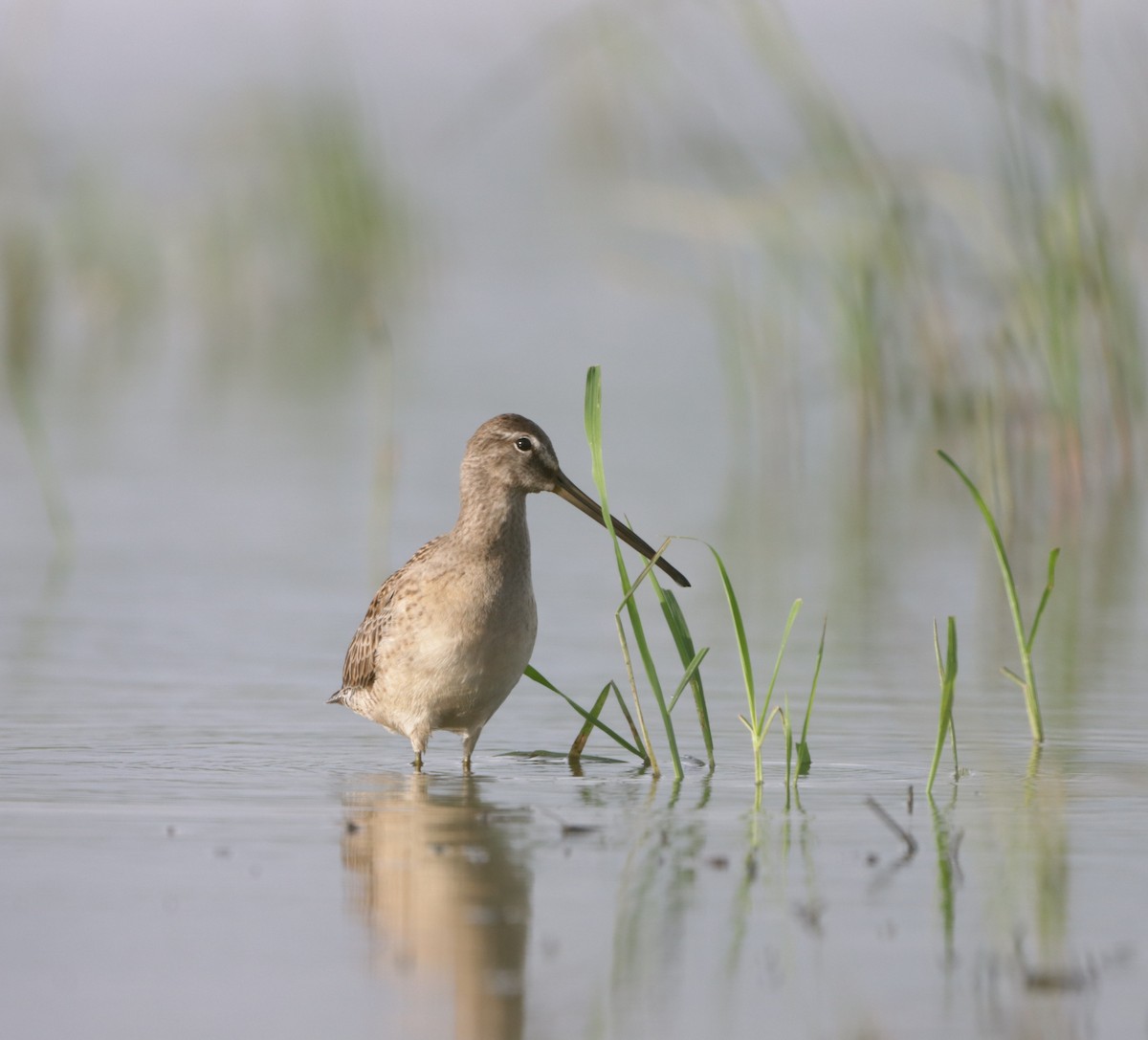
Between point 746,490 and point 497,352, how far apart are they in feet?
24.3

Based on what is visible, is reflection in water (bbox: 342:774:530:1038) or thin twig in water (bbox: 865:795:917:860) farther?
thin twig in water (bbox: 865:795:917:860)

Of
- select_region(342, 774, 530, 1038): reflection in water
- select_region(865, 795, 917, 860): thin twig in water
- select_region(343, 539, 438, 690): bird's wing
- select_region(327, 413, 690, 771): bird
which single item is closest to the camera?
select_region(342, 774, 530, 1038): reflection in water

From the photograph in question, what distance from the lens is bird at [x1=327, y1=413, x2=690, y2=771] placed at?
18.7 ft

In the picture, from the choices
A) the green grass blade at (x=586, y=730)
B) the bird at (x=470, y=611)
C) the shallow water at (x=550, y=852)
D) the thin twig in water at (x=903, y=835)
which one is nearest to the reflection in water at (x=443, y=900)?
the shallow water at (x=550, y=852)

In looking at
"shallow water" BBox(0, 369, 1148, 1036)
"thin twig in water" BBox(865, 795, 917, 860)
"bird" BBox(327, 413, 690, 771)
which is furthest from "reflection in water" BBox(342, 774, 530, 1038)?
"thin twig in water" BBox(865, 795, 917, 860)

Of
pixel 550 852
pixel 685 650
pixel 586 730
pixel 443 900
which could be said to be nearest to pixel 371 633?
pixel 586 730

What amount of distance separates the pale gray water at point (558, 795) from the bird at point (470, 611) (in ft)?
0.64

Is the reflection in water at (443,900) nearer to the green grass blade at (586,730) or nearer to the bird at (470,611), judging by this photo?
the green grass blade at (586,730)

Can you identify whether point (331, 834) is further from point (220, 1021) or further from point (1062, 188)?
point (1062, 188)

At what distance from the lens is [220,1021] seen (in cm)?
328

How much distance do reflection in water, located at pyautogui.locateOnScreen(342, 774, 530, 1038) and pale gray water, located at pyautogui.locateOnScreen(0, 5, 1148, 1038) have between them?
1cm

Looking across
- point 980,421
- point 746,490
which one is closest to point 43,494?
point 746,490

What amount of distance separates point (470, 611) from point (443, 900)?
5.84ft

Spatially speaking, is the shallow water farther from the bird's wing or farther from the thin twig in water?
the bird's wing
